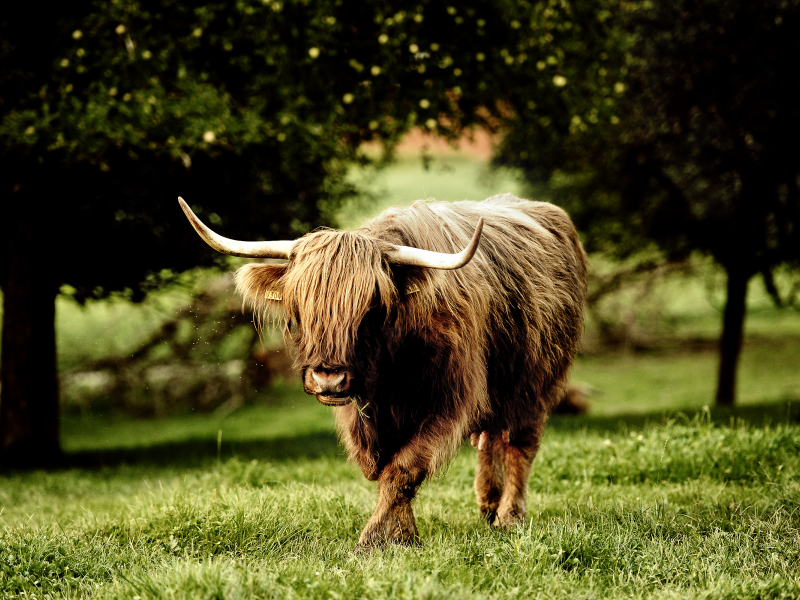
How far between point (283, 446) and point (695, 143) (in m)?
6.72

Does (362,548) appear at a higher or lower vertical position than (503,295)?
lower

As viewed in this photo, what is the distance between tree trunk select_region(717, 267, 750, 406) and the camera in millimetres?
11781

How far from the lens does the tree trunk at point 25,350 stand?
8.88 m

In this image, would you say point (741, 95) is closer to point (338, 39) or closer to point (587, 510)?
point (338, 39)

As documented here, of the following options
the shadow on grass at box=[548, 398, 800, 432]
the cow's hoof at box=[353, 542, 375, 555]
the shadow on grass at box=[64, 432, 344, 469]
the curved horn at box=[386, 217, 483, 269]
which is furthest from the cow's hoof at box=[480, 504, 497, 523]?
the shadow on grass at box=[548, 398, 800, 432]

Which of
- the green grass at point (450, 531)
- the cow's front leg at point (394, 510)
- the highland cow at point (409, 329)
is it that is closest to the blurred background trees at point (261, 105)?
the green grass at point (450, 531)

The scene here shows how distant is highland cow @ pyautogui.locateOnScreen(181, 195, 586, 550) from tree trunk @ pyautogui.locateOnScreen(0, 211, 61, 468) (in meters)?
5.24

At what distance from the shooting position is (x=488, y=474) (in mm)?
5555

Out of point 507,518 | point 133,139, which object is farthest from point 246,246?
point 133,139

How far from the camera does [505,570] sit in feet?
12.1

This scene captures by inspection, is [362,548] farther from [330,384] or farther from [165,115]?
[165,115]

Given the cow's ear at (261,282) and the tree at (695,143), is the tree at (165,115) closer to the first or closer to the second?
the tree at (695,143)

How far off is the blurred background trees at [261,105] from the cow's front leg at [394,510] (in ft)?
15.2

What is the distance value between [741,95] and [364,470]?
7.07 m
